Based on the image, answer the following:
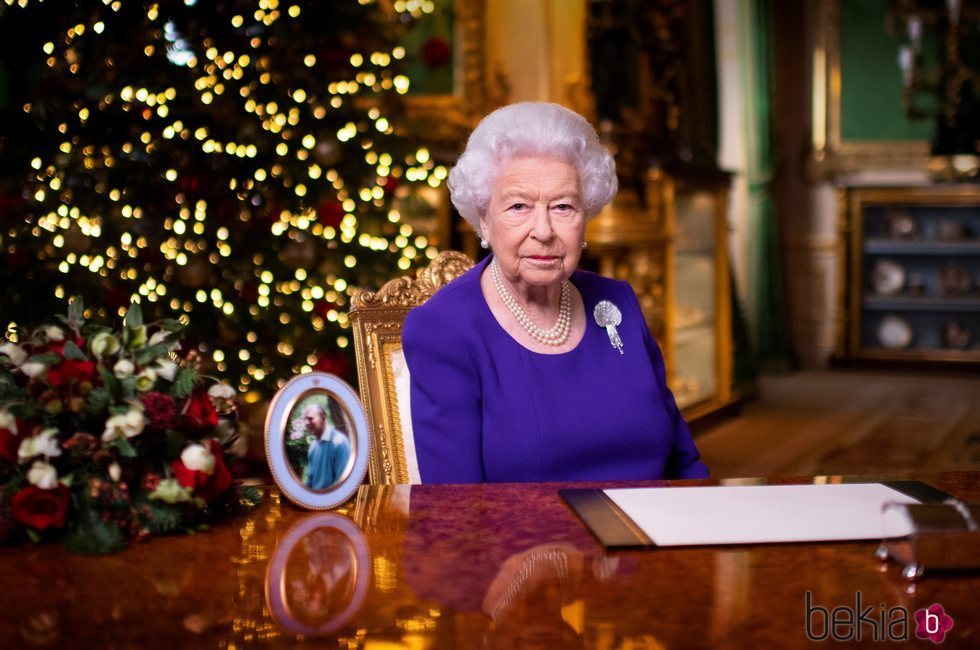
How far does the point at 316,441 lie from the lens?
4.93ft

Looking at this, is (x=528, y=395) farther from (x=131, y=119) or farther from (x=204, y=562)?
(x=131, y=119)

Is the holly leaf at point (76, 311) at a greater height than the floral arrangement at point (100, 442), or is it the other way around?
the holly leaf at point (76, 311)

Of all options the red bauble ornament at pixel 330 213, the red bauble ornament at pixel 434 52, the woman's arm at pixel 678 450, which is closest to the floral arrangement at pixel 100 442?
the woman's arm at pixel 678 450

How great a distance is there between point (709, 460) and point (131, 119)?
3.25 m

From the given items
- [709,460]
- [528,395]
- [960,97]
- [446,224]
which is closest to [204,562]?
[528,395]

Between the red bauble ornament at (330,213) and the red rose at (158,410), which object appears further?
the red bauble ornament at (330,213)

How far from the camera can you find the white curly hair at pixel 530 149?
2.09 metres

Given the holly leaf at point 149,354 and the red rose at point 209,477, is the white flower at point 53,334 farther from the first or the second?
the red rose at point 209,477

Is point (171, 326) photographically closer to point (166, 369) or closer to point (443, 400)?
point (166, 369)

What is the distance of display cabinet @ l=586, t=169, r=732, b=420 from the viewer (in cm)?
595

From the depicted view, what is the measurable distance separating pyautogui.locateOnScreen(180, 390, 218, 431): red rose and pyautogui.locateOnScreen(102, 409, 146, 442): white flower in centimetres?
9

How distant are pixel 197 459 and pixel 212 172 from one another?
2795 mm

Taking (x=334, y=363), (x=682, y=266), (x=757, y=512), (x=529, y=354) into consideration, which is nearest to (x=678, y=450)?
(x=529, y=354)

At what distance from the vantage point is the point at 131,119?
388cm
